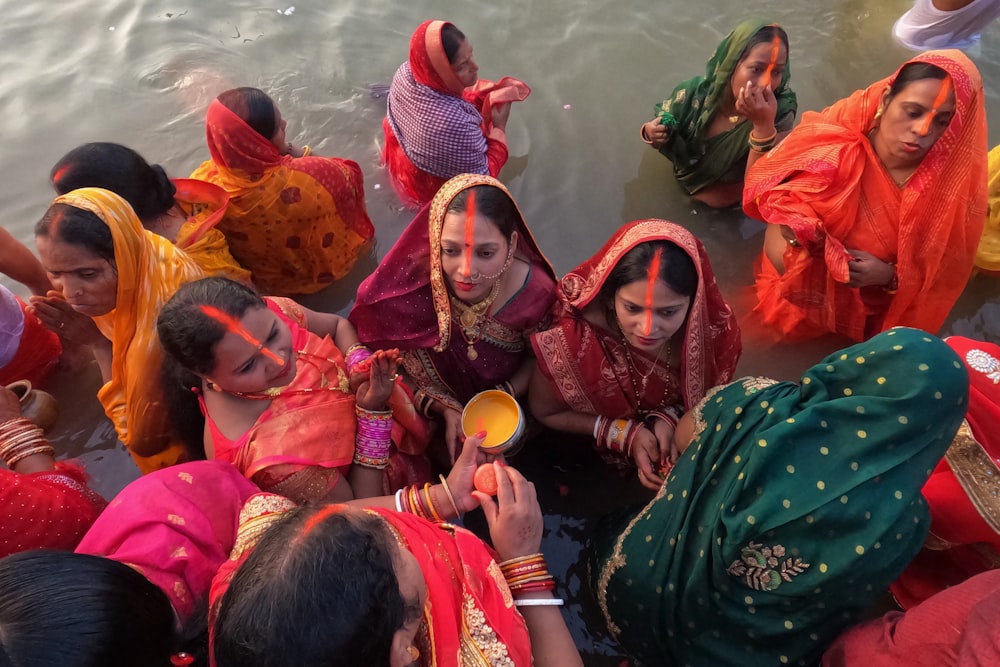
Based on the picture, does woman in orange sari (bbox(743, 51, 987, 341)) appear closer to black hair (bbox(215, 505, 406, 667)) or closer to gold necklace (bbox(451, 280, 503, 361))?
gold necklace (bbox(451, 280, 503, 361))

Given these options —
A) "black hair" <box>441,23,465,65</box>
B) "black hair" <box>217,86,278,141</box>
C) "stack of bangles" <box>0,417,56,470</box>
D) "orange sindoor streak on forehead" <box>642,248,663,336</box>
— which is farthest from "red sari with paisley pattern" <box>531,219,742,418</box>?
"stack of bangles" <box>0,417,56,470</box>

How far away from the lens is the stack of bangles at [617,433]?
243 centimetres

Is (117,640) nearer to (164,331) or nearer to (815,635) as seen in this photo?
(164,331)

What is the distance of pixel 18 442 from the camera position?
221 cm

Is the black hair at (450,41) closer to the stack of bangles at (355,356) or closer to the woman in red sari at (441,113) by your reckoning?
the woman in red sari at (441,113)

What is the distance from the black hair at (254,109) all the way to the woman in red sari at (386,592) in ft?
7.22

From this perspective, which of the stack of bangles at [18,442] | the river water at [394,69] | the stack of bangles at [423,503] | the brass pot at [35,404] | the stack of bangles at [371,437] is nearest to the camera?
the stack of bangles at [423,503]

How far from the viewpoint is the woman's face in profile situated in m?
2.46

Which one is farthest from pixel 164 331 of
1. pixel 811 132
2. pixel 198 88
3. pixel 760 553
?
pixel 198 88

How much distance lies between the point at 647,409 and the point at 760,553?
0.99 meters

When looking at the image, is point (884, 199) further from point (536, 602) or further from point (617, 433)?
point (536, 602)

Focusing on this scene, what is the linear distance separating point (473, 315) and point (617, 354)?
2.03 ft

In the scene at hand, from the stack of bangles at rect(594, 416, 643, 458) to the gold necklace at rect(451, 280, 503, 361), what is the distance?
63 centimetres

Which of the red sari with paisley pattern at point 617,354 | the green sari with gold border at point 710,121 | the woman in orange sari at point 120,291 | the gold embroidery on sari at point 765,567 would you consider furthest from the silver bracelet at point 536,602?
the green sari with gold border at point 710,121
